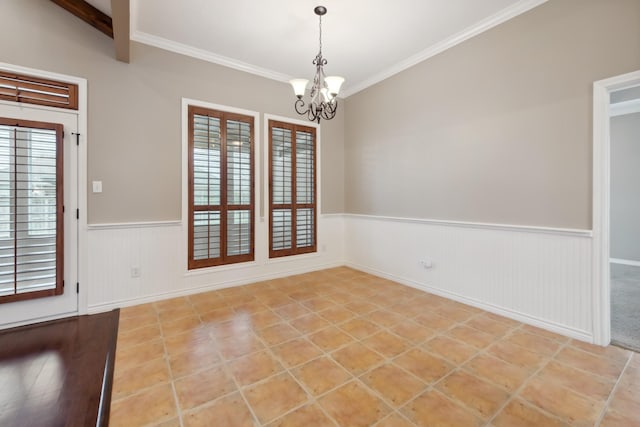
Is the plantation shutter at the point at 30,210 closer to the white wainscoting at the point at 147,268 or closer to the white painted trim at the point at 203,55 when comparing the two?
the white wainscoting at the point at 147,268

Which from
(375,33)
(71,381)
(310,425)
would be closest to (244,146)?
(375,33)

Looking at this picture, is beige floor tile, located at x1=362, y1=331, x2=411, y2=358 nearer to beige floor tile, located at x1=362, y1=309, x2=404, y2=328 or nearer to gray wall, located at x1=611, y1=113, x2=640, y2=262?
beige floor tile, located at x1=362, y1=309, x2=404, y2=328

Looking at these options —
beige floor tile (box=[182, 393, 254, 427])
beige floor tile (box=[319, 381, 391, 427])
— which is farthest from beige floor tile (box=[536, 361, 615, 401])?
beige floor tile (box=[182, 393, 254, 427])

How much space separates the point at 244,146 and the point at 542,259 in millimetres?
3632

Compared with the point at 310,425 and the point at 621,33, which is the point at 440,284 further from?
the point at 621,33

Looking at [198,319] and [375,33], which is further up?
Result: [375,33]

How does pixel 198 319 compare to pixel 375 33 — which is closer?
pixel 198 319

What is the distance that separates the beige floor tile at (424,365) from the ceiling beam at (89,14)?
4191 millimetres

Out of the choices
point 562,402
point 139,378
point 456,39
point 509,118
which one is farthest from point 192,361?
point 456,39

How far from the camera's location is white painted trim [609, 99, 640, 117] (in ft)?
15.7

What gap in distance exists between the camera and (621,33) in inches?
87.5

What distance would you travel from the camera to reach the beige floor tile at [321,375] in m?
1.88

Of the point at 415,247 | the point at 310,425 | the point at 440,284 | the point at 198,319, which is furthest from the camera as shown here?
the point at 415,247

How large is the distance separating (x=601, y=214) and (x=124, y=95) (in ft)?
15.4
